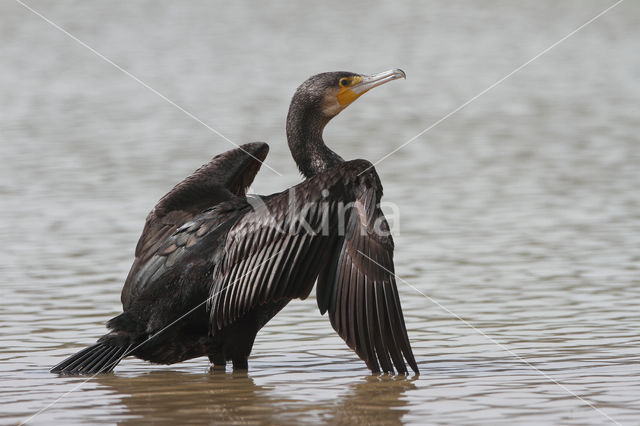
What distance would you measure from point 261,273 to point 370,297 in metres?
0.59

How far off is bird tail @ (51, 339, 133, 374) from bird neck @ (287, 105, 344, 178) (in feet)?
5.11

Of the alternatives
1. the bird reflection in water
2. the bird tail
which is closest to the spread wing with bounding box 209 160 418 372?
the bird reflection in water

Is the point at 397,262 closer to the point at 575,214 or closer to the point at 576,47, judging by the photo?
the point at 575,214

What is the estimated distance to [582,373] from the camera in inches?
230

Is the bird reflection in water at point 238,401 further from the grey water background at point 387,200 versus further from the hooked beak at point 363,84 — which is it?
the hooked beak at point 363,84

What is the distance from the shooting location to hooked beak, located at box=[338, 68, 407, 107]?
23.2ft

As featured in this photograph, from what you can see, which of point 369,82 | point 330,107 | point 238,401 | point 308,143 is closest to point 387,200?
point 369,82

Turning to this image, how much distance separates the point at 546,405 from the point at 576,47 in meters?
21.4

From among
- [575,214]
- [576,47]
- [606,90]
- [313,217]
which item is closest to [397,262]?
[575,214]

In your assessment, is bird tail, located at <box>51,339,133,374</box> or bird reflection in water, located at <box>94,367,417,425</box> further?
bird tail, located at <box>51,339,133,374</box>

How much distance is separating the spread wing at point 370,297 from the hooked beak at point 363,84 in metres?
1.40

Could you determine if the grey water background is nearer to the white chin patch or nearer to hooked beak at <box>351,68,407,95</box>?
the white chin patch

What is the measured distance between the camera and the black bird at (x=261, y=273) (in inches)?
228

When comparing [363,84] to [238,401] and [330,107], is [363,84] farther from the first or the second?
[238,401]
